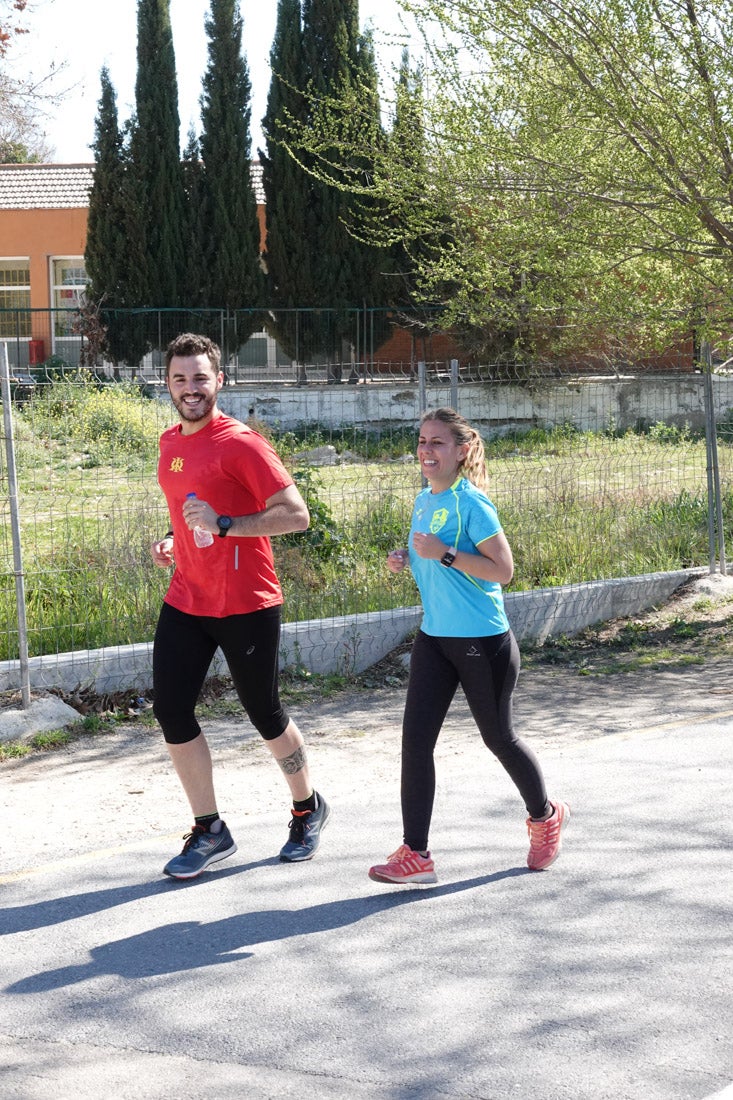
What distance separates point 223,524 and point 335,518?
557 centimetres

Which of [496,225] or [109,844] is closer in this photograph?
[109,844]

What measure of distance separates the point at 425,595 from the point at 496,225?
20.5ft

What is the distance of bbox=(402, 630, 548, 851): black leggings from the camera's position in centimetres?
471

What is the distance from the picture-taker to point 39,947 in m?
4.30

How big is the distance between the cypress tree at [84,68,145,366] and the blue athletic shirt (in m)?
21.7

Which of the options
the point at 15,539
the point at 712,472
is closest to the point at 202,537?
the point at 15,539

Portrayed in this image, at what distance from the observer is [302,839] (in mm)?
5098

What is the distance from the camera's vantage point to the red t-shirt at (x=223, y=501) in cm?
476

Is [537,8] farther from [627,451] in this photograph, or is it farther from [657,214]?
[627,451]

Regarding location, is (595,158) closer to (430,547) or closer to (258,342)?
(430,547)

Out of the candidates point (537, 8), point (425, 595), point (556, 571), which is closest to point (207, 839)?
point (425, 595)

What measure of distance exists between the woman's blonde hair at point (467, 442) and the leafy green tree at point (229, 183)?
21.5m

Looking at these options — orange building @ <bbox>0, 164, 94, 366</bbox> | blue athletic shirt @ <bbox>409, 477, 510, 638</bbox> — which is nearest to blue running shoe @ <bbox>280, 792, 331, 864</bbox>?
blue athletic shirt @ <bbox>409, 477, 510, 638</bbox>

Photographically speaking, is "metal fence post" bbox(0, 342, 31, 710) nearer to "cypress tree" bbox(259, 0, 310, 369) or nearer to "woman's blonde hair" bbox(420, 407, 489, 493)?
"woman's blonde hair" bbox(420, 407, 489, 493)
